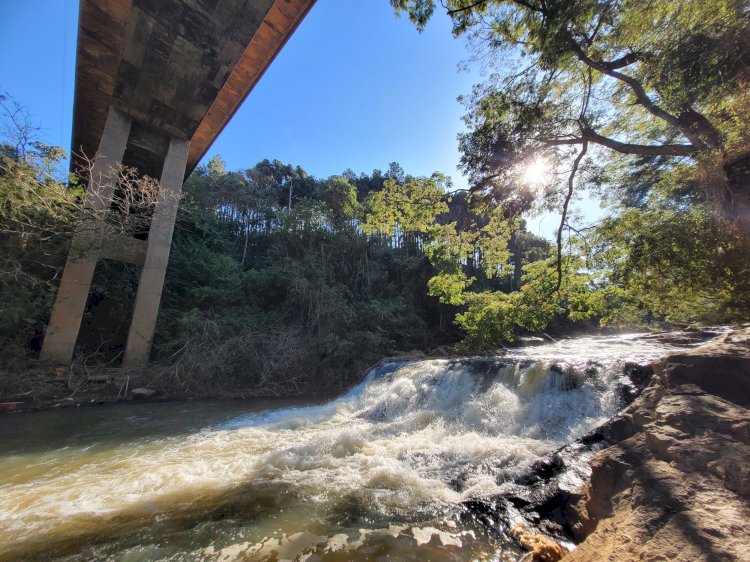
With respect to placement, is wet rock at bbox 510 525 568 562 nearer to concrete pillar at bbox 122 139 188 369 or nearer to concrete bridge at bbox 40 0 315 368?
concrete bridge at bbox 40 0 315 368

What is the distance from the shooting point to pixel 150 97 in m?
8.62

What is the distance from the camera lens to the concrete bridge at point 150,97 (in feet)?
20.8

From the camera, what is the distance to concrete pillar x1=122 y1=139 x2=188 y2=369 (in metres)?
9.59

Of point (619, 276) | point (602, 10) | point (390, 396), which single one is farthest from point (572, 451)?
point (602, 10)

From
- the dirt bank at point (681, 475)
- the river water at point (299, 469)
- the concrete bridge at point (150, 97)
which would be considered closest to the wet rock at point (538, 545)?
the river water at point (299, 469)

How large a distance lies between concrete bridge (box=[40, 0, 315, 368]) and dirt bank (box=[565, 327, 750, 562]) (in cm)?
826

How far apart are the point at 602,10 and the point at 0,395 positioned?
13170 millimetres

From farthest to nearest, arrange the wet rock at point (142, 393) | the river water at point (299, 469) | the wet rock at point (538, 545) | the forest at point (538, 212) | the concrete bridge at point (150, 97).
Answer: the wet rock at point (142, 393)
the concrete bridge at point (150, 97)
the forest at point (538, 212)
the river water at point (299, 469)
the wet rock at point (538, 545)

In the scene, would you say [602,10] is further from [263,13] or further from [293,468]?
[293,468]

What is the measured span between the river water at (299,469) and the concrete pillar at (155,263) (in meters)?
2.58

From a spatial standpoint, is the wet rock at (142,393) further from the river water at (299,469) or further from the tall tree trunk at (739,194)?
the tall tree trunk at (739,194)

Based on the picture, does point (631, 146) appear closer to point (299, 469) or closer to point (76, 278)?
point (299, 469)

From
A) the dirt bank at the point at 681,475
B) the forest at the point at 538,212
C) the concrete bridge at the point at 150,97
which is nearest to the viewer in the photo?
the dirt bank at the point at 681,475

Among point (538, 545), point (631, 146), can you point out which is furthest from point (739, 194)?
point (538, 545)
